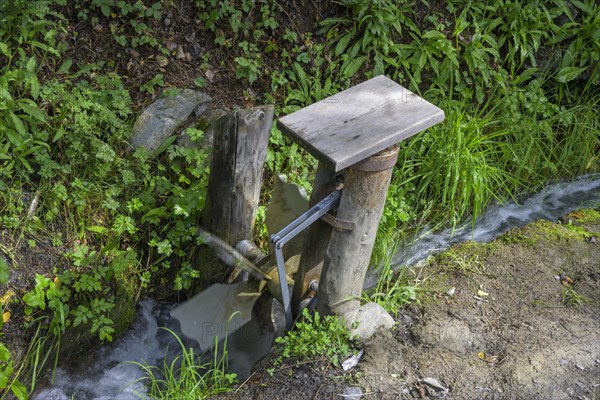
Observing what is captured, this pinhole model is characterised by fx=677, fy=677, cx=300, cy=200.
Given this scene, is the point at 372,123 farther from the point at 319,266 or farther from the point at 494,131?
the point at 494,131

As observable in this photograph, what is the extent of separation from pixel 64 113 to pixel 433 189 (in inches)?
107

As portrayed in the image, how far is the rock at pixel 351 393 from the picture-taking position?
11.5ft

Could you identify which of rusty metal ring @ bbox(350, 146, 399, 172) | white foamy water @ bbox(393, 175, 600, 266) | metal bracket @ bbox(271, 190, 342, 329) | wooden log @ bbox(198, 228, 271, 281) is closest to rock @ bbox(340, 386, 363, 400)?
metal bracket @ bbox(271, 190, 342, 329)

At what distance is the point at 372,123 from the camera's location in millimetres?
3354

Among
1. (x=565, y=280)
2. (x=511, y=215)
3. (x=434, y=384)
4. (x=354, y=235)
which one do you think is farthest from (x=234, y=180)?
(x=511, y=215)

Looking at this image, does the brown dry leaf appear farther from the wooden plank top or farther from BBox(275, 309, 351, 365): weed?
the wooden plank top

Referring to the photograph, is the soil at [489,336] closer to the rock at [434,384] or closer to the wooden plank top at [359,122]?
the rock at [434,384]

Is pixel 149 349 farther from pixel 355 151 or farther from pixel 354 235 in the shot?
pixel 355 151

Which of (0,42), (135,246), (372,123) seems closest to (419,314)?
(372,123)

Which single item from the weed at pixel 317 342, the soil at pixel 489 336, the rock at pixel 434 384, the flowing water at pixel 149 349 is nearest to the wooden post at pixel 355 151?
the weed at pixel 317 342

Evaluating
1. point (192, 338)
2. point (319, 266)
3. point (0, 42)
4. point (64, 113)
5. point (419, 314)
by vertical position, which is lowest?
point (192, 338)

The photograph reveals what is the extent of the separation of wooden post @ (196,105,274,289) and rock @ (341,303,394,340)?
983 millimetres

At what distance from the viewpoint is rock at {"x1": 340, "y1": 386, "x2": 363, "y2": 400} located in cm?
349

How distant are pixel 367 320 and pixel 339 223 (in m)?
0.67
